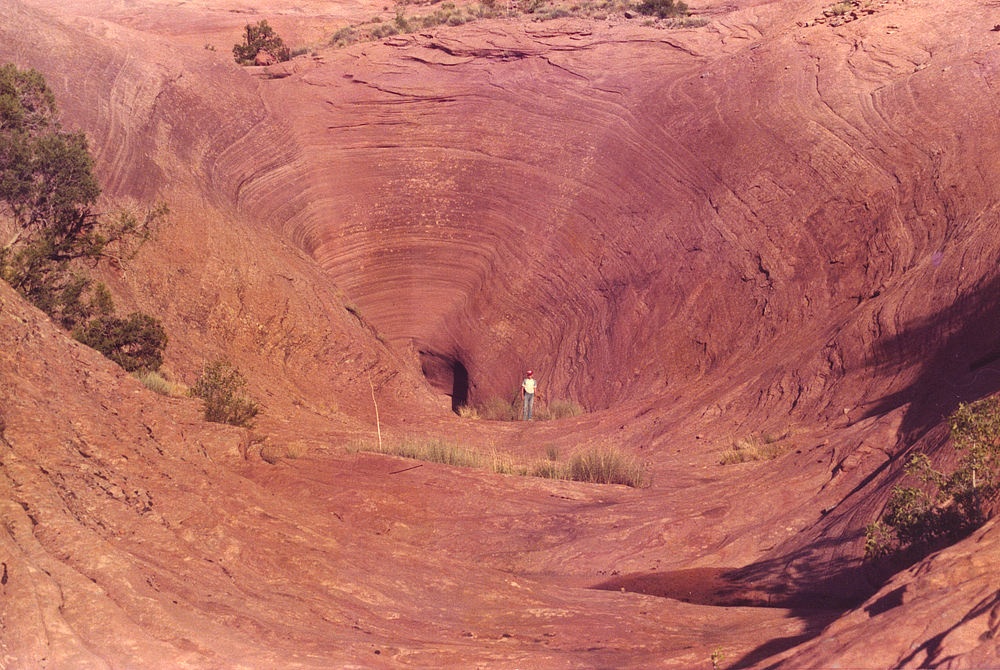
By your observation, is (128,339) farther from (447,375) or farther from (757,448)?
(447,375)

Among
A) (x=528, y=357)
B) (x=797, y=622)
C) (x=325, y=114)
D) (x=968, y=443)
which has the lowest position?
(x=797, y=622)

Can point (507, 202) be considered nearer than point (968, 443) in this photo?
No

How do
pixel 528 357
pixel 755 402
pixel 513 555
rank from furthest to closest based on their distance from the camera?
pixel 528 357
pixel 755 402
pixel 513 555

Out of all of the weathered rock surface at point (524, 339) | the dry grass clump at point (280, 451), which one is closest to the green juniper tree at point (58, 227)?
the weathered rock surface at point (524, 339)

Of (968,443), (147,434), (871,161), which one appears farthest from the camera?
(871,161)

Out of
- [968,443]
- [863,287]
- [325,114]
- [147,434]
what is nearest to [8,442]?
[147,434]

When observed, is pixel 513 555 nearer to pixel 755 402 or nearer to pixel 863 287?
pixel 755 402

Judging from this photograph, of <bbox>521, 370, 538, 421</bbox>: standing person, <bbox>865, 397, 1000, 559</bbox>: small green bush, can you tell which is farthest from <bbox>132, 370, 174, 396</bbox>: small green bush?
<bbox>865, 397, 1000, 559</bbox>: small green bush

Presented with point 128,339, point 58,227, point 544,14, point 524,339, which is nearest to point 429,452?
point 128,339
